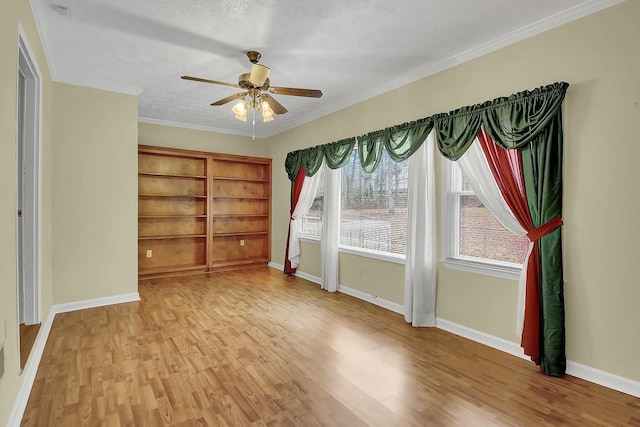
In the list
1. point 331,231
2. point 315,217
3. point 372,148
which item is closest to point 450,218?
point 372,148

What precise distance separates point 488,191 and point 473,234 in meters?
0.51

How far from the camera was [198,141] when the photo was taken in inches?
242

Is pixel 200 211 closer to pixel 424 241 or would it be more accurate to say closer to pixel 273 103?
pixel 273 103

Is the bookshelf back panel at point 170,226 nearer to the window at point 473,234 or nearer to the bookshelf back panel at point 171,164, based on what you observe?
the bookshelf back panel at point 171,164

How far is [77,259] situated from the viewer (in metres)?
3.91

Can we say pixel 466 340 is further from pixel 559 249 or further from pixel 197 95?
pixel 197 95

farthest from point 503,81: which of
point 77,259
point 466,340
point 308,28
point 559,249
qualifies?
point 77,259

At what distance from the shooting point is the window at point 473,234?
2.93m

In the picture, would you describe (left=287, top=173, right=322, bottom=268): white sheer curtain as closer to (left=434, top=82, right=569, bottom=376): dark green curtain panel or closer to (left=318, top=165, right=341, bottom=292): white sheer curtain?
(left=318, top=165, right=341, bottom=292): white sheer curtain

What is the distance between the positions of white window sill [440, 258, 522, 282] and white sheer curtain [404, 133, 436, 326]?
7.9 inches

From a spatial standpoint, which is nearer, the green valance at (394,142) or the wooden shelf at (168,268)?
the green valance at (394,142)

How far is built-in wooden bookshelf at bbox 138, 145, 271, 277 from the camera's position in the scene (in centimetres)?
566

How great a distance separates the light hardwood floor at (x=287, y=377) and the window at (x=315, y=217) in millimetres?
1968

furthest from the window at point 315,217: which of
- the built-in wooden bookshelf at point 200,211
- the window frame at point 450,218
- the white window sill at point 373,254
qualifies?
the window frame at point 450,218
